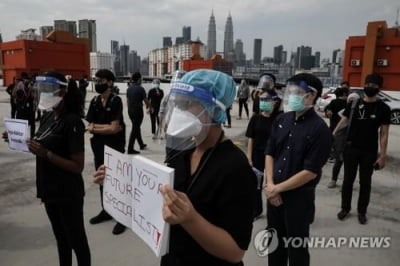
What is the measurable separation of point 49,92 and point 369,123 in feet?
11.9

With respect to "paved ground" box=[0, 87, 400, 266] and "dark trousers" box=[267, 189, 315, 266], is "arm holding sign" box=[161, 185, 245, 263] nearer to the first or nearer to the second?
"dark trousers" box=[267, 189, 315, 266]

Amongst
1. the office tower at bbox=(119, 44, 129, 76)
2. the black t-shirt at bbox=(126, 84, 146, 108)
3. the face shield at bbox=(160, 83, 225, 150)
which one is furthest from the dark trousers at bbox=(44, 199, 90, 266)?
the office tower at bbox=(119, 44, 129, 76)

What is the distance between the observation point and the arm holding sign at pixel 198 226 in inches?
44.9

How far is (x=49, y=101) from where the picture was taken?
2.62 meters

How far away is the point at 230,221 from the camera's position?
1273 mm

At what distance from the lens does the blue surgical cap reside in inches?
53.1

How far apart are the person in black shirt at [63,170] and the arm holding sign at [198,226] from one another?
1548 mm

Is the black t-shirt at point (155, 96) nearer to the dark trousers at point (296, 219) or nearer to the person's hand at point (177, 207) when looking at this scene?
the dark trousers at point (296, 219)

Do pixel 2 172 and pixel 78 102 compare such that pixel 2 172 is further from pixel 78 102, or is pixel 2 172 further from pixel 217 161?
pixel 217 161

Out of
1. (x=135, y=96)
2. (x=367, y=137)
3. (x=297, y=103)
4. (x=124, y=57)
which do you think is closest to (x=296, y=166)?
(x=297, y=103)

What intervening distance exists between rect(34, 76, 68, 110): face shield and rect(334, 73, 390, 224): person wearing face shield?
3.44 m

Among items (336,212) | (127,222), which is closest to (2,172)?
(127,222)

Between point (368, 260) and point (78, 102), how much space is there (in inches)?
127

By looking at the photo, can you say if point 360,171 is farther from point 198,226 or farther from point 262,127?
point 198,226
